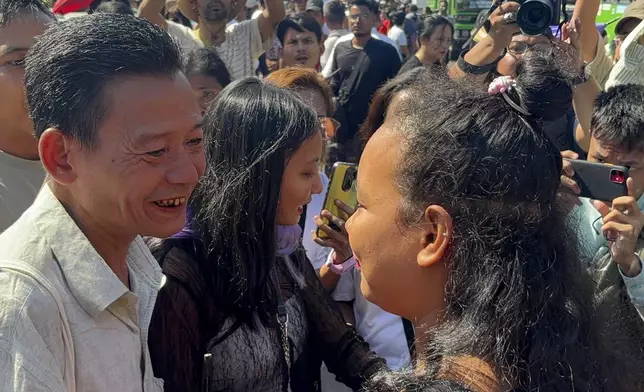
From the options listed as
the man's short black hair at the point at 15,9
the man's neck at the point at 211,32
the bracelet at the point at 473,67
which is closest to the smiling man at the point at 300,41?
the man's neck at the point at 211,32

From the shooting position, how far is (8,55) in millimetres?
1984

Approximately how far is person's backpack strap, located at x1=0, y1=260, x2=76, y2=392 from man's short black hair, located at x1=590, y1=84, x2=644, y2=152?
6.60 feet

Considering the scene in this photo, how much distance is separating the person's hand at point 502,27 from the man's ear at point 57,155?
9.04 ft

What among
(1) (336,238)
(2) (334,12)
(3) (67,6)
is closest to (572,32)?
(1) (336,238)

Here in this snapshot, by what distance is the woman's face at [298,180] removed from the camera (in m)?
1.85

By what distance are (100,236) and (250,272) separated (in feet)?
1.65

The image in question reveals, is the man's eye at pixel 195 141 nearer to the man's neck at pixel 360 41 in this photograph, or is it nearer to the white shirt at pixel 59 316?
the white shirt at pixel 59 316

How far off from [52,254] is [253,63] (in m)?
3.71

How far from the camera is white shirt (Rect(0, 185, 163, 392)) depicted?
1.01 metres

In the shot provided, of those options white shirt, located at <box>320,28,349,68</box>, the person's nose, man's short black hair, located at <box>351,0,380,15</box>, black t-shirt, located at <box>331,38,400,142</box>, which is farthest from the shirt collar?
white shirt, located at <box>320,28,349,68</box>

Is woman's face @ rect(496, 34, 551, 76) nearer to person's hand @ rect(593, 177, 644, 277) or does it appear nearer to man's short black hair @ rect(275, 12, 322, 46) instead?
person's hand @ rect(593, 177, 644, 277)

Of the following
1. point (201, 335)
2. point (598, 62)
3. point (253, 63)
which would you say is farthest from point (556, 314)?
point (253, 63)

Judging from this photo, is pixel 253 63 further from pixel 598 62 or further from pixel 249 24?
pixel 598 62

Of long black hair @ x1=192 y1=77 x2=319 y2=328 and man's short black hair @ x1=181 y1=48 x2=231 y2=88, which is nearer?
long black hair @ x1=192 y1=77 x2=319 y2=328
